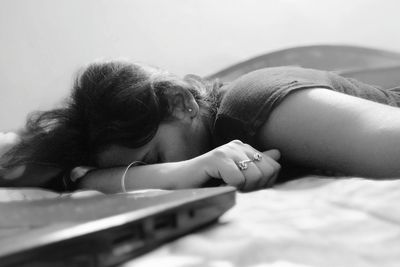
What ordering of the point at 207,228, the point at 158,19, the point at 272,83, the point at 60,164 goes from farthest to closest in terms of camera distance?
the point at 158,19
the point at 60,164
the point at 272,83
the point at 207,228

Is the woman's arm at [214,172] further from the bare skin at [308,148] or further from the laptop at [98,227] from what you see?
the laptop at [98,227]

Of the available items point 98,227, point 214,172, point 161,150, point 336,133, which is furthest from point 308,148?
point 98,227

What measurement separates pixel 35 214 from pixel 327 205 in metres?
0.30

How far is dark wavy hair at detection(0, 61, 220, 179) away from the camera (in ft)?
2.71

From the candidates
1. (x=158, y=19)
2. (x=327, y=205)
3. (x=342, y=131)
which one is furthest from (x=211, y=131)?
(x=158, y=19)

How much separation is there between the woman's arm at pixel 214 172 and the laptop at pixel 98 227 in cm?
25

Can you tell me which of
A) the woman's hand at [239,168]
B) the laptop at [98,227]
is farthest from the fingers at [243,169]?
the laptop at [98,227]

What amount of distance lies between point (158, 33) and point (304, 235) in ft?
5.04

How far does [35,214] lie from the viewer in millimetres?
428

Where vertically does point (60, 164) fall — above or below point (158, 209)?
below

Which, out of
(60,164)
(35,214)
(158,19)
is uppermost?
(158,19)

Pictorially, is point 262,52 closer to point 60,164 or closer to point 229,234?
point 60,164

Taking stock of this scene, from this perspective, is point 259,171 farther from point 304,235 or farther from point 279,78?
point 304,235

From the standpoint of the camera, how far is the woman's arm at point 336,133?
0.65 metres
